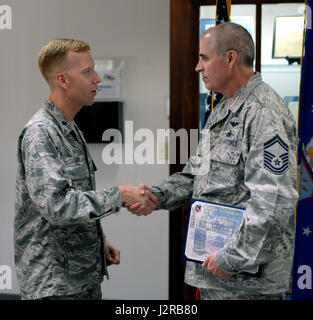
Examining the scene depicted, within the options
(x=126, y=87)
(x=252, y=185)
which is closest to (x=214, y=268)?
(x=252, y=185)

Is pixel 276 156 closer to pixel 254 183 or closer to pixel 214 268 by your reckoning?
pixel 254 183

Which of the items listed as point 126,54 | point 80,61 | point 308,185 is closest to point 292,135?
point 308,185

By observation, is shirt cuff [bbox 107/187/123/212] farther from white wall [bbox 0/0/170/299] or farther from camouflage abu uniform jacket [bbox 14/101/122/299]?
white wall [bbox 0/0/170/299]

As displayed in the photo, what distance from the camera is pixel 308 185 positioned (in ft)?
6.71

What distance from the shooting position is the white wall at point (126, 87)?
2910 millimetres

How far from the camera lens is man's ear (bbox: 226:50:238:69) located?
63.9 inches

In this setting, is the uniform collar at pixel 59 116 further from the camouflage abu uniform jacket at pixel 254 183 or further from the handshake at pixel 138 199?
the camouflage abu uniform jacket at pixel 254 183

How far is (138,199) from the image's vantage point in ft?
6.02

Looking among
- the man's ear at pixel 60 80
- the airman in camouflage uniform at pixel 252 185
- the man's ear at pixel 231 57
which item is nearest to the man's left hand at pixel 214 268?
the airman in camouflage uniform at pixel 252 185

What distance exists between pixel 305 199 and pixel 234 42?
837mm

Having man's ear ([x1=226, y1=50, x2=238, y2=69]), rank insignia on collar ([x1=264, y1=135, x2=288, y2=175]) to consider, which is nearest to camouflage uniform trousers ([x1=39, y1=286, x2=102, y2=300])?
rank insignia on collar ([x1=264, y1=135, x2=288, y2=175])

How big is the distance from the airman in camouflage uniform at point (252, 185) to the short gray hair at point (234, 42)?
11 millimetres

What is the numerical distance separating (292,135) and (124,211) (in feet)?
5.46
